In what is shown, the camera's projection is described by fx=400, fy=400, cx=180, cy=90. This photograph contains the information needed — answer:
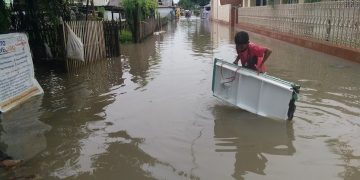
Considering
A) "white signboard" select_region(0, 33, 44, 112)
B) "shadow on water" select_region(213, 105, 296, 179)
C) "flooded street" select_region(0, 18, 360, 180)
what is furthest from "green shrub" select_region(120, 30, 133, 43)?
"shadow on water" select_region(213, 105, 296, 179)

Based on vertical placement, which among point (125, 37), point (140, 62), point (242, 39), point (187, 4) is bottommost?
point (140, 62)

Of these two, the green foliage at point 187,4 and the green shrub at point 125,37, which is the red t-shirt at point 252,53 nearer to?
the green shrub at point 125,37

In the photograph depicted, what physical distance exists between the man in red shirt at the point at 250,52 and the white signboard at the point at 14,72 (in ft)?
14.0

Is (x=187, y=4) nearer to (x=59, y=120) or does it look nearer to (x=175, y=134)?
(x=59, y=120)

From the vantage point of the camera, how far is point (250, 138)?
606 cm

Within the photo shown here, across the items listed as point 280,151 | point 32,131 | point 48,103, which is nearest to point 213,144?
point 280,151

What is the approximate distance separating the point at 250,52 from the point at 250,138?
5.20 feet

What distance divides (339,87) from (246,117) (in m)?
3.46

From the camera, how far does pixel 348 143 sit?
5715 mm

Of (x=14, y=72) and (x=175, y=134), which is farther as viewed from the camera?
(x=14, y=72)

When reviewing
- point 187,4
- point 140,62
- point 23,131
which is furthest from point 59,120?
point 187,4

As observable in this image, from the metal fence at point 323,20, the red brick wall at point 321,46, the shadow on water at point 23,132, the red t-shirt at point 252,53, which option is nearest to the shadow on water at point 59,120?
the shadow on water at point 23,132

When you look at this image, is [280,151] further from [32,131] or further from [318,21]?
[318,21]

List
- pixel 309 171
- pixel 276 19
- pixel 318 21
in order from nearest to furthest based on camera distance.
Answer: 1. pixel 309 171
2. pixel 318 21
3. pixel 276 19
